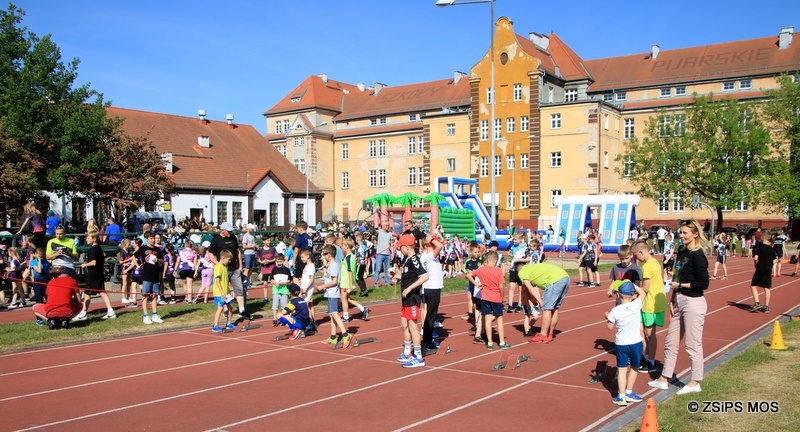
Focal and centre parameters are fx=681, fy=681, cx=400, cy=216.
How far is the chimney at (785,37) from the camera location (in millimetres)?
58938

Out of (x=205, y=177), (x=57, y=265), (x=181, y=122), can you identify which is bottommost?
(x=57, y=265)

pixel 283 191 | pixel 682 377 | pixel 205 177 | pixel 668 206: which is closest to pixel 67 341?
pixel 682 377

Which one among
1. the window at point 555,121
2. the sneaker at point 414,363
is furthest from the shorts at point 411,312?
the window at point 555,121

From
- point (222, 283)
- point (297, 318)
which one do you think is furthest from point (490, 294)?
point (222, 283)

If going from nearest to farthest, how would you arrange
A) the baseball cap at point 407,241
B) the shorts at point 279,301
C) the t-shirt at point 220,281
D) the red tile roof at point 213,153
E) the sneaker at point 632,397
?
the sneaker at point 632,397, the baseball cap at point 407,241, the t-shirt at point 220,281, the shorts at point 279,301, the red tile roof at point 213,153

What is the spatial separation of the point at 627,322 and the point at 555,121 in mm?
54120

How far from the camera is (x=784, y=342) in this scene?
1204 cm

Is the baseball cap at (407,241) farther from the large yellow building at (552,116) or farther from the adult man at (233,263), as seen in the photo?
the large yellow building at (552,116)

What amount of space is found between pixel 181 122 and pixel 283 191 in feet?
29.5

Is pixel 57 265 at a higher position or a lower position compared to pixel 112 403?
higher

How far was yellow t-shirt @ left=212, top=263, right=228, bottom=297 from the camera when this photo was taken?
1384 centimetres

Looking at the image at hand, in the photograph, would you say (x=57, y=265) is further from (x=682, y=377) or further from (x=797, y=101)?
(x=797, y=101)

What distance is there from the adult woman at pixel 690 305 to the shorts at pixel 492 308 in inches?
118

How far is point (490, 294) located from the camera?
11547mm
